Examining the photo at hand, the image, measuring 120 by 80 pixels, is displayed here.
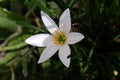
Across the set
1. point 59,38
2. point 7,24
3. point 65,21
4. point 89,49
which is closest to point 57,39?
point 59,38

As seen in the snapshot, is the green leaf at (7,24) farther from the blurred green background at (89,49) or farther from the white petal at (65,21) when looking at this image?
the white petal at (65,21)

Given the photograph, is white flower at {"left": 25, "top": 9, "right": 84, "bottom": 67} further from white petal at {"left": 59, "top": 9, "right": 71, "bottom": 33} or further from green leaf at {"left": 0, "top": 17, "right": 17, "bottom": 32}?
green leaf at {"left": 0, "top": 17, "right": 17, "bottom": 32}

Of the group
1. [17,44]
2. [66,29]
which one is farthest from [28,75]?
[66,29]

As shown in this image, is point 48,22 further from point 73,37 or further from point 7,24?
point 7,24

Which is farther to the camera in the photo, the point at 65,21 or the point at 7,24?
the point at 7,24

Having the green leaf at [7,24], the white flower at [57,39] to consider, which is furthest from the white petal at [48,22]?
the green leaf at [7,24]

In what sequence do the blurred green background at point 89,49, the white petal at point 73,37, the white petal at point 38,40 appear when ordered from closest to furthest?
the white petal at point 73,37 → the white petal at point 38,40 → the blurred green background at point 89,49

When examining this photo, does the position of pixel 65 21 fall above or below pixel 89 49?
above
